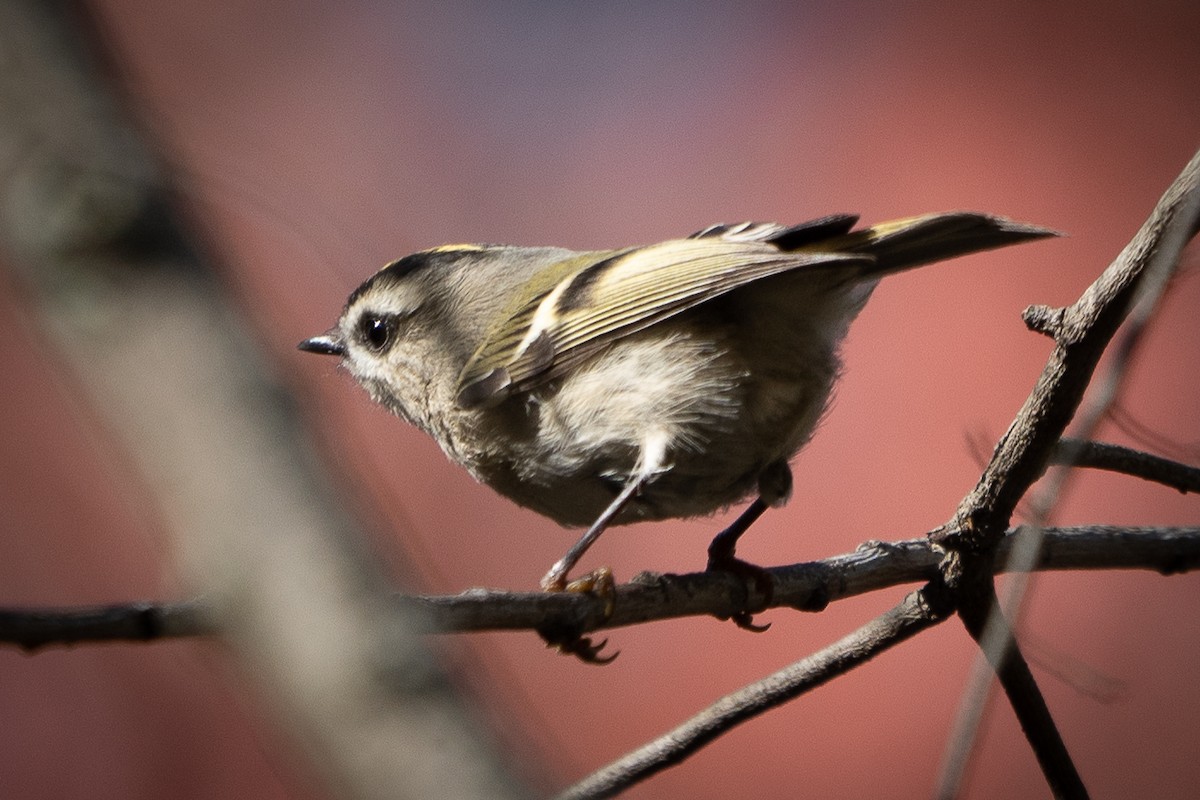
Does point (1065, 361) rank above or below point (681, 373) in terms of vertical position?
above

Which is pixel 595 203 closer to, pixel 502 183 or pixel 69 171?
pixel 502 183

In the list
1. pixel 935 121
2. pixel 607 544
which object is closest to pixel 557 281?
pixel 607 544

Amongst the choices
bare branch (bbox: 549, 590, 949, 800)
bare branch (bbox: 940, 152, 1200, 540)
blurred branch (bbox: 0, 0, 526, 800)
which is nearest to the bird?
bare branch (bbox: 549, 590, 949, 800)

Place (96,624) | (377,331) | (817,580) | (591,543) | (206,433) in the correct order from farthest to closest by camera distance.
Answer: (377,331) → (591,543) → (817,580) → (96,624) → (206,433)

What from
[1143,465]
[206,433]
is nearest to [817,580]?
[1143,465]

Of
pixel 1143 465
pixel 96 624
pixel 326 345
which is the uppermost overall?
pixel 96 624

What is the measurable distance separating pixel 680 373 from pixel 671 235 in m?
1.07

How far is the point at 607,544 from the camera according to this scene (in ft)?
8.57

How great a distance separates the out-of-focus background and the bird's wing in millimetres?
458

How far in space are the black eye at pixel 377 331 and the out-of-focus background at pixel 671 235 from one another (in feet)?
0.44

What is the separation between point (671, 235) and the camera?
2.79 m

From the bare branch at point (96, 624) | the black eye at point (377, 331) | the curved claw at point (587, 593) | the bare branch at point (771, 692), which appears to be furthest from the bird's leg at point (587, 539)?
the bare branch at point (96, 624)

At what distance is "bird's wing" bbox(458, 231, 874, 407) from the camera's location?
1736mm

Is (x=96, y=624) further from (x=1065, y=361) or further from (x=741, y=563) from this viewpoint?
(x=741, y=563)
